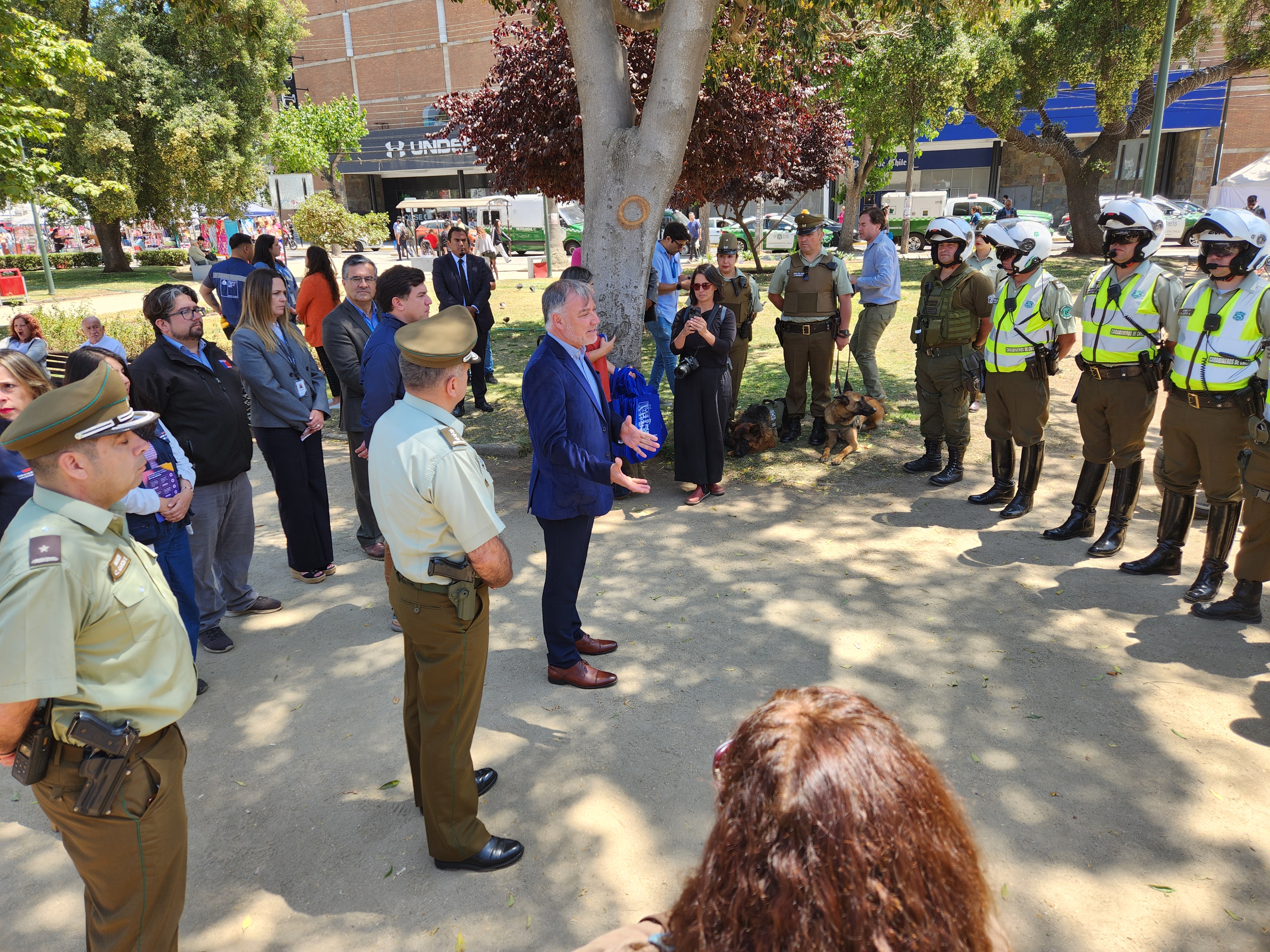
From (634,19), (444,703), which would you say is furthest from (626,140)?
(444,703)

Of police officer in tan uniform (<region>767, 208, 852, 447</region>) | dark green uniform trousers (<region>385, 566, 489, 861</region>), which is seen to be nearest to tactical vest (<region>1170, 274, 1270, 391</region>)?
police officer in tan uniform (<region>767, 208, 852, 447</region>)

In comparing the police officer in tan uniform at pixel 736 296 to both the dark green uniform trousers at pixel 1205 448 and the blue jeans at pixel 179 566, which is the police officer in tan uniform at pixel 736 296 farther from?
the blue jeans at pixel 179 566

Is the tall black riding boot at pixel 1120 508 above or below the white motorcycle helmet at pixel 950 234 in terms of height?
below

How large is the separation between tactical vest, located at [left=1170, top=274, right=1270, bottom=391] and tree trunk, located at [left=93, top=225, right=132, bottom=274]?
107 ft

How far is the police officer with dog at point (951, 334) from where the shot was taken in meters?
6.97

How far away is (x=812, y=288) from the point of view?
820 cm

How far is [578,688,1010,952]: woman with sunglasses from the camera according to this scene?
3.63 ft

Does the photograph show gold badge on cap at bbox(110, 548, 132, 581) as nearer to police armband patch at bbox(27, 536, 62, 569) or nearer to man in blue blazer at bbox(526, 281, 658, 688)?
police armband patch at bbox(27, 536, 62, 569)

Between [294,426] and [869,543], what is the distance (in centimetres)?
418

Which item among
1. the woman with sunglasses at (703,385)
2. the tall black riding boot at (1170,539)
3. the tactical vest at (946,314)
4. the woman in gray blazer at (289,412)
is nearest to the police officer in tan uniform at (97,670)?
the woman in gray blazer at (289,412)

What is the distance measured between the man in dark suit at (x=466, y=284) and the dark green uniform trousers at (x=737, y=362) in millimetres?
3047

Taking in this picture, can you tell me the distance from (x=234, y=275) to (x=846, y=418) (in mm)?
6468

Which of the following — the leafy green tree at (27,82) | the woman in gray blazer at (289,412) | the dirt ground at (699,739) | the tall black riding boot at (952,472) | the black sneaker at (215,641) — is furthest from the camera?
the leafy green tree at (27,82)

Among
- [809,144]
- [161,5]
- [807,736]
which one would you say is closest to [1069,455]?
[807,736]
